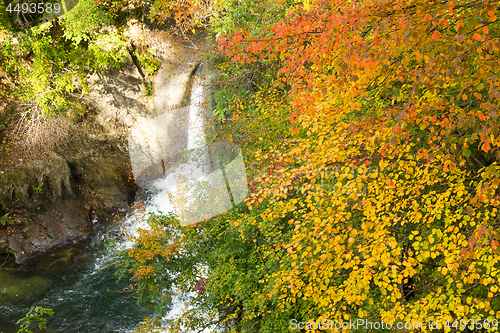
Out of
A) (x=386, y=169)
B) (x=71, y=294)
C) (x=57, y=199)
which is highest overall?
(x=386, y=169)

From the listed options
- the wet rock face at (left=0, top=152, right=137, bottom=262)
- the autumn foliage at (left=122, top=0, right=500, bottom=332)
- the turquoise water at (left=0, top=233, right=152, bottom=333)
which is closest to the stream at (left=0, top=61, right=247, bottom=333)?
the turquoise water at (left=0, top=233, right=152, bottom=333)

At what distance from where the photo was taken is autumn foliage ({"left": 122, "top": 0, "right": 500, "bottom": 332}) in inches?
101

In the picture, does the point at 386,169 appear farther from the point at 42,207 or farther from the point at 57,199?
the point at 42,207

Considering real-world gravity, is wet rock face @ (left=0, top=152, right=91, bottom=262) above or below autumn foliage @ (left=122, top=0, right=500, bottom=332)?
below

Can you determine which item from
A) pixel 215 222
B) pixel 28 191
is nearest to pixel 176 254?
pixel 215 222

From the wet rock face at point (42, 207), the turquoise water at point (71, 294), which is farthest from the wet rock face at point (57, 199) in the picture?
the turquoise water at point (71, 294)

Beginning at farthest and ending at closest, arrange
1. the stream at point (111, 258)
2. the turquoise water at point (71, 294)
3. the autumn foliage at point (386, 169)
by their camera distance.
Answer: the turquoise water at point (71, 294), the stream at point (111, 258), the autumn foliage at point (386, 169)

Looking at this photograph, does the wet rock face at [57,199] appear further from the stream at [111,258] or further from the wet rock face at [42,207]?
the stream at [111,258]

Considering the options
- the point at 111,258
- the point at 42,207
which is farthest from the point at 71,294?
the point at 42,207

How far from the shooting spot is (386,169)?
181 inches

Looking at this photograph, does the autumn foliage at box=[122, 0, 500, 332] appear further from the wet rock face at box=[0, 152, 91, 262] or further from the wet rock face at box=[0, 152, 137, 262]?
the wet rock face at box=[0, 152, 91, 262]

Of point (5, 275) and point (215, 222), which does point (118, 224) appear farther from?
point (215, 222)

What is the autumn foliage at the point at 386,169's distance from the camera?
8.38ft

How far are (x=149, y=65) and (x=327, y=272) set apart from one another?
1176cm
